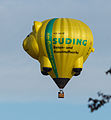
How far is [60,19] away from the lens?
38656 mm

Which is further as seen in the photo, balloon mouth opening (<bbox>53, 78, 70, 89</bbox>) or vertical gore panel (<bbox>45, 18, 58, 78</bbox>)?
balloon mouth opening (<bbox>53, 78, 70, 89</bbox>)

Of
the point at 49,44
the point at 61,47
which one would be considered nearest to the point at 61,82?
the point at 61,47

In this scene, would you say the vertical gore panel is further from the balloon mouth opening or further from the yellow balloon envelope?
the balloon mouth opening

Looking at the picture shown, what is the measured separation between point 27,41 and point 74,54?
6.81 m

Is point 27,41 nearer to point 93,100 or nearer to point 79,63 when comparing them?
point 79,63

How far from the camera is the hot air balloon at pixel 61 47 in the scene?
3603 cm

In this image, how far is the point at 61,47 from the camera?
36000mm

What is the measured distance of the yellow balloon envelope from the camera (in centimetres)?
3603

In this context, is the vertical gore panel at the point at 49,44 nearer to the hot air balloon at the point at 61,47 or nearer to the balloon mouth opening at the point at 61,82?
the hot air balloon at the point at 61,47

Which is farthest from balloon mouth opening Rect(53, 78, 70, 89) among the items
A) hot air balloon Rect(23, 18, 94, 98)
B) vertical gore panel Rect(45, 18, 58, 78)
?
vertical gore panel Rect(45, 18, 58, 78)

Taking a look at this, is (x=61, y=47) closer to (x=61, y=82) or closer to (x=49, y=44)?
(x=49, y=44)

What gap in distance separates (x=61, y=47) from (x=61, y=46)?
103mm

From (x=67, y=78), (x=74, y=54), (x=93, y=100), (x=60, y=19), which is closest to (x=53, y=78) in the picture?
(x=67, y=78)

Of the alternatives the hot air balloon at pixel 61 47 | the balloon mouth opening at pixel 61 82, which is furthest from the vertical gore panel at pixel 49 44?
the balloon mouth opening at pixel 61 82
